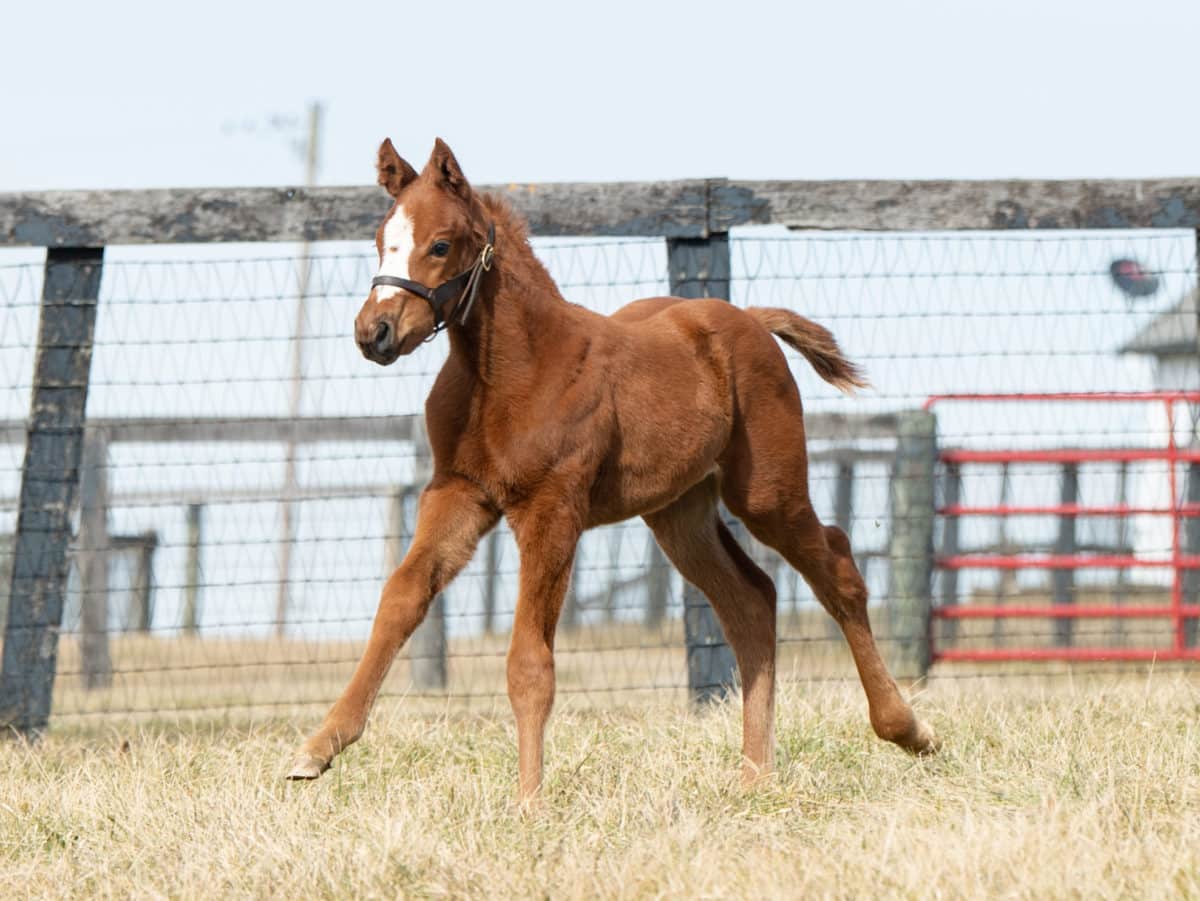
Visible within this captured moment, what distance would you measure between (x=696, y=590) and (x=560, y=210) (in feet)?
4.68

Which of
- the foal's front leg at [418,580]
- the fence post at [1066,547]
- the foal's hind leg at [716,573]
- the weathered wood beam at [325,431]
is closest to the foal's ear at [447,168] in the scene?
the foal's front leg at [418,580]

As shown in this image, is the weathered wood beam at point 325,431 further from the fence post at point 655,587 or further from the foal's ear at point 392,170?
the foal's ear at point 392,170

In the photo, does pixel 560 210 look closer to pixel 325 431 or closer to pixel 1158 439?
pixel 325 431

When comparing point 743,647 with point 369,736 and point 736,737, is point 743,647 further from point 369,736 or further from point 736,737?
point 369,736

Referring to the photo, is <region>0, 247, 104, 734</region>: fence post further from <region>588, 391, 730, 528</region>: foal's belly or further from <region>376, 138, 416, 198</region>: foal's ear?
<region>588, 391, 730, 528</region>: foal's belly

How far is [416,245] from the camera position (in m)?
3.70

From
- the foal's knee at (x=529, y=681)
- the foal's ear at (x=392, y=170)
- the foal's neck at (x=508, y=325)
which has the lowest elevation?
the foal's knee at (x=529, y=681)

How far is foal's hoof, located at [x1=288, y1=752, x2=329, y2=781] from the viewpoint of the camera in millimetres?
3494

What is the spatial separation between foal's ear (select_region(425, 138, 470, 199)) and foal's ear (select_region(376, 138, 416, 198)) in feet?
0.22

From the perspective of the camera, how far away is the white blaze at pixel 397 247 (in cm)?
367

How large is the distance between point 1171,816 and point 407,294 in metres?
1.92

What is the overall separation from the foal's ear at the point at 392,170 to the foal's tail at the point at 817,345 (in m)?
1.35

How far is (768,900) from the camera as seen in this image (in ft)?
9.00

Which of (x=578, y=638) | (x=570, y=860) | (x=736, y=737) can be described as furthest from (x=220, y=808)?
(x=578, y=638)
